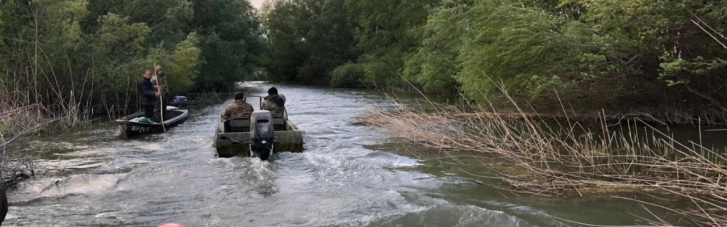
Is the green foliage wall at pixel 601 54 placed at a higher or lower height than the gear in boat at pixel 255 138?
higher

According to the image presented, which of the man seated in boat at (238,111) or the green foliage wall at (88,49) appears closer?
the man seated in boat at (238,111)

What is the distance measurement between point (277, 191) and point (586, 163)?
499cm

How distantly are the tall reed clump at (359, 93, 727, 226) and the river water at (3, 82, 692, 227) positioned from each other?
1.20ft

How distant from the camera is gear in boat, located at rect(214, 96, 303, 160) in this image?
10.8 metres

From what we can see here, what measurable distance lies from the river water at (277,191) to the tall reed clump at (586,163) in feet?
1.20

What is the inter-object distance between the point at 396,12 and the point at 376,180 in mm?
34652

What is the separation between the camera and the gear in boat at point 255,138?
10810 mm

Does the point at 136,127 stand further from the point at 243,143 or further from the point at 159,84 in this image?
the point at 243,143

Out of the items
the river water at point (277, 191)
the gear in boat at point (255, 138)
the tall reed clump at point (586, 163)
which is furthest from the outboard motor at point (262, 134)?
the tall reed clump at point (586, 163)

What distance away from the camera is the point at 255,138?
35.2ft

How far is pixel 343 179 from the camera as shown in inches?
381

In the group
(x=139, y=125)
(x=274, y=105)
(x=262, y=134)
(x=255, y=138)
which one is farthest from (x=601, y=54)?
(x=139, y=125)

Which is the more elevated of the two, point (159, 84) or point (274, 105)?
point (159, 84)

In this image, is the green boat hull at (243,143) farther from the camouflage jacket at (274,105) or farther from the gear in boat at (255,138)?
the camouflage jacket at (274,105)
